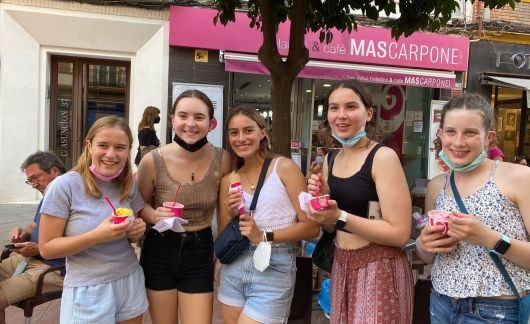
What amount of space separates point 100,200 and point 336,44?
26.8 ft

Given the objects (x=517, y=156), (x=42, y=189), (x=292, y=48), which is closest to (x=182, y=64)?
(x=292, y=48)

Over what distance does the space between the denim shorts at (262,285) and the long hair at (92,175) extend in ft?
2.33

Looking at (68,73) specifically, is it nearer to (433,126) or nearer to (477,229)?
(433,126)

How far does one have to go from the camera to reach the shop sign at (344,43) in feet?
29.1

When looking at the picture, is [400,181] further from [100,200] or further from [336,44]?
[336,44]

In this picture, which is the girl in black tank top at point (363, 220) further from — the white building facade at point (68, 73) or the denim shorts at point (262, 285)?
the white building facade at point (68, 73)

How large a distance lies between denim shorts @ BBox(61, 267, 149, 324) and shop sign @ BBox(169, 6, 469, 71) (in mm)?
7278

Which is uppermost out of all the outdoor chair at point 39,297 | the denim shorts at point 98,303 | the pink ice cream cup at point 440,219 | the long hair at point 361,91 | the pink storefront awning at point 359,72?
the pink storefront awning at point 359,72

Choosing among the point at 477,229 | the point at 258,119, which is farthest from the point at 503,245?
the point at 258,119

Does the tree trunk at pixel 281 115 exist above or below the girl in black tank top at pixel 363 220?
above

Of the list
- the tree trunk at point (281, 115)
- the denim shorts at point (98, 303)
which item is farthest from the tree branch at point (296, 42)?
the denim shorts at point (98, 303)

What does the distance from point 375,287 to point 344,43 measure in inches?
Result: 328

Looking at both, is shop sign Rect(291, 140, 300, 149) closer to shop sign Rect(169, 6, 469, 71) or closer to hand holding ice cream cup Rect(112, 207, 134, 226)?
shop sign Rect(169, 6, 469, 71)

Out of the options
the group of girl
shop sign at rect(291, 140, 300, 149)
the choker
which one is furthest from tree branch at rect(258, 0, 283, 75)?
shop sign at rect(291, 140, 300, 149)
